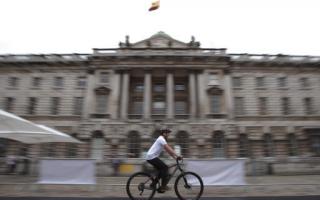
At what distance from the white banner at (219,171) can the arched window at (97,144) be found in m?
24.5

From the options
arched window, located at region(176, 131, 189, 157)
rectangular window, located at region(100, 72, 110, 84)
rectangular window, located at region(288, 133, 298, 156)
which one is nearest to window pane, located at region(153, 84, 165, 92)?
rectangular window, located at region(100, 72, 110, 84)

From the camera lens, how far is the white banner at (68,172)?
11406mm

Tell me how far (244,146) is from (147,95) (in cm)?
1447

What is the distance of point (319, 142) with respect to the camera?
36938 mm

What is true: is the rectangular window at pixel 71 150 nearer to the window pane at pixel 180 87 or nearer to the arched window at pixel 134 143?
the arched window at pixel 134 143

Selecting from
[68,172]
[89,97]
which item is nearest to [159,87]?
[89,97]

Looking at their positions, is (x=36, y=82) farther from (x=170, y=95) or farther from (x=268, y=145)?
(x=268, y=145)

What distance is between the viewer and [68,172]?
11461mm

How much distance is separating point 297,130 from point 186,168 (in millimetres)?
31795

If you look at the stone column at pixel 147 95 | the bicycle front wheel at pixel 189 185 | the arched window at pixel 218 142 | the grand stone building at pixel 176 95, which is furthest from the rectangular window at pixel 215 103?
the bicycle front wheel at pixel 189 185

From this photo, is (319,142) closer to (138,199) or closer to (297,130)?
(297,130)

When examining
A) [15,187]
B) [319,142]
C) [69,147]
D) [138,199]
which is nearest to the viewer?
[138,199]

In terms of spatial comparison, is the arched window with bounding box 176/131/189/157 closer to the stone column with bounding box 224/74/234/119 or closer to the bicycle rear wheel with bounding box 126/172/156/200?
the stone column with bounding box 224/74/234/119

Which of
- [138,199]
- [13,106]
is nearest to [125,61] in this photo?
[13,106]
